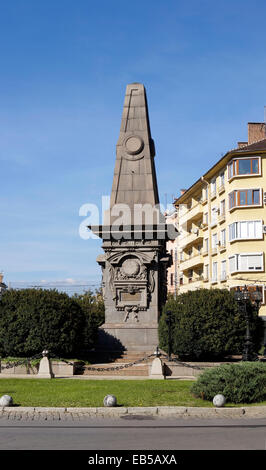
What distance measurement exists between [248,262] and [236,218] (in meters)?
3.64

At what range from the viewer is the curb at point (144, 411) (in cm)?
1221

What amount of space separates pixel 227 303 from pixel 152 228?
4.64 metres

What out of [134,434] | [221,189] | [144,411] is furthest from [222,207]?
[134,434]

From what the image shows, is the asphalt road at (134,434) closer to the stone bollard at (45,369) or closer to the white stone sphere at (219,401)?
the white stone sphere at (219,401)

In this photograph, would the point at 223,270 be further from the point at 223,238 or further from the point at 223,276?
the point at 223,238

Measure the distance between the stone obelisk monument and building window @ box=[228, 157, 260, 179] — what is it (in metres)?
23.2

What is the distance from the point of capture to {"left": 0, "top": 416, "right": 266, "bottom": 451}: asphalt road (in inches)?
335

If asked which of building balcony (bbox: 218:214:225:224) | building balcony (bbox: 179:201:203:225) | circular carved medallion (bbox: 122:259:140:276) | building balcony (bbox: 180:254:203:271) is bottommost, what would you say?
circular carved medallion (bbox: 122:259:140:276)

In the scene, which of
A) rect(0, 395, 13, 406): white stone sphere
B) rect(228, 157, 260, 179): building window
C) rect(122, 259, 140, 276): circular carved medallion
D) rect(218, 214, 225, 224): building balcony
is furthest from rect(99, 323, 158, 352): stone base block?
rect(218, 214, 225, 224): building balcony

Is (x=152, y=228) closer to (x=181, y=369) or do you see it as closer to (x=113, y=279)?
(x=113, y=279)

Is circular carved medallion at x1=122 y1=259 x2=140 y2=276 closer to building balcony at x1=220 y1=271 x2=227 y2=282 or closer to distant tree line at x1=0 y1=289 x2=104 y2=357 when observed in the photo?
distant tree line at x1=0 y1=289 x2=104 y2=357

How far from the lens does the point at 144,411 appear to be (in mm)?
12391

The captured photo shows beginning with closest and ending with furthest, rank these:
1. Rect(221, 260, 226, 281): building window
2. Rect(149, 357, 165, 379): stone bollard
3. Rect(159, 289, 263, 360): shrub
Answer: Rect(149, 357, 165, 379): stone bollard → Rect(159, 289, 263, 360): shrub → Rect(221, 260, 226, 281): building window

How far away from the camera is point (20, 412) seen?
12328mm
